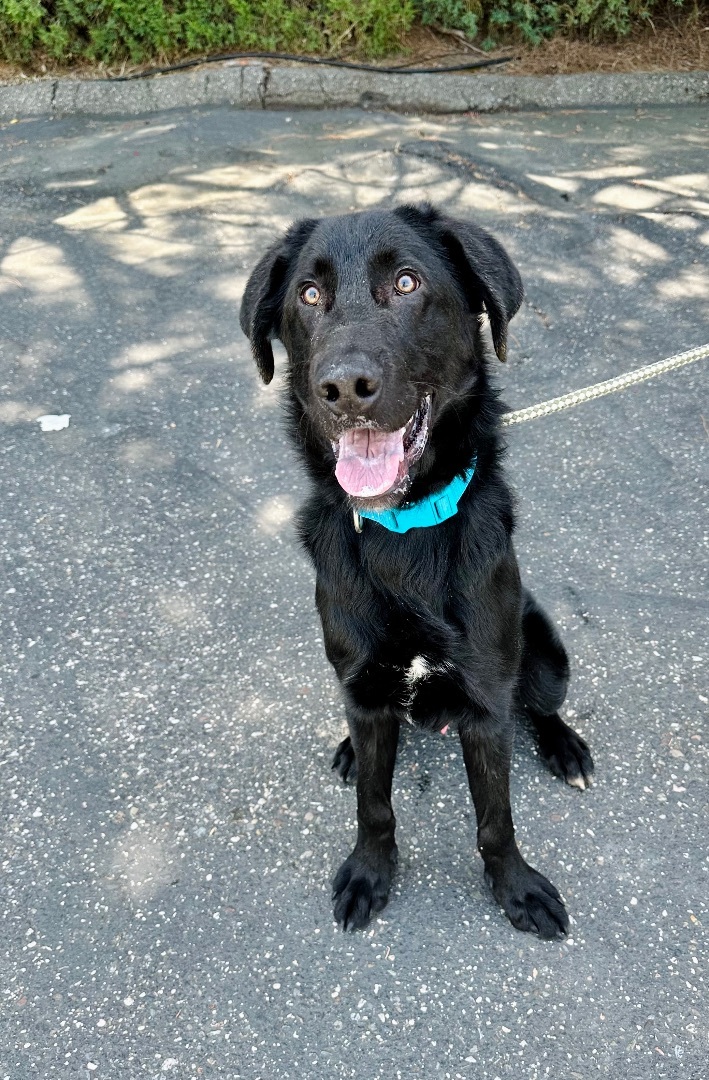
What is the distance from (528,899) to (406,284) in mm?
1540

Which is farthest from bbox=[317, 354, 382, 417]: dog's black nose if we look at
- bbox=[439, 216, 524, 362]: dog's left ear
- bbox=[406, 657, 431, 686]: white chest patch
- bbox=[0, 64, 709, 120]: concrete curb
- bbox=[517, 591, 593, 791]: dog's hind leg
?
bbox=[0, 64, 709, 120]: concrete curb

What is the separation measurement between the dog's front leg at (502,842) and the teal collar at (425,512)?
1.61ft

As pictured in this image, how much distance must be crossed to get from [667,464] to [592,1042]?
7.76ft

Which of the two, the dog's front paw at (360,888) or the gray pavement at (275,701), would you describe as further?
the dog's front paw at (360,888)

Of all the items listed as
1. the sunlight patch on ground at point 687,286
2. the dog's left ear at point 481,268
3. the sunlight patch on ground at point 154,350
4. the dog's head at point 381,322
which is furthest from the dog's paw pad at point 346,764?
the sunlight patch on ground at point 687,286

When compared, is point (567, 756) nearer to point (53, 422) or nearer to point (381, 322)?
point (381, 322)

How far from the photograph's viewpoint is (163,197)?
19.0 ft

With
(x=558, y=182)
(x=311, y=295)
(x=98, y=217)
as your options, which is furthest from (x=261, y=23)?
(x=311, y=295)

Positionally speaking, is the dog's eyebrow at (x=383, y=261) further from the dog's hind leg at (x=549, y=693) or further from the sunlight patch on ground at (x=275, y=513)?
the sunlight patch on ground at (x=275, y=513)

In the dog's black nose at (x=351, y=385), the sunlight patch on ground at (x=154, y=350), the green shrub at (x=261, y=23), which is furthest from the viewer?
the green shrub at (x=261, y=23)

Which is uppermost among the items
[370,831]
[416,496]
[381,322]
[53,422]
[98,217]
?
[381,322]

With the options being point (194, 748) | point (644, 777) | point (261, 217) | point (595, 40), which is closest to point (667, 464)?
point (644, 777)

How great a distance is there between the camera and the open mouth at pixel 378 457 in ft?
6.28

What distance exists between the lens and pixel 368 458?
6.36 feet
